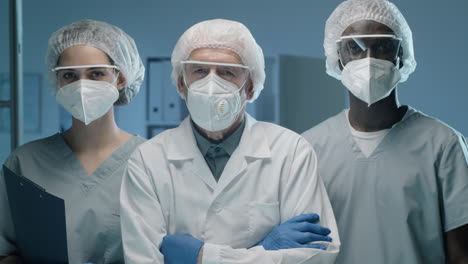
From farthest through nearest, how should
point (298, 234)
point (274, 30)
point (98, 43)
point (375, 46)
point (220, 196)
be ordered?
point (274, 30), point (98, 43), point (375, 46), point (220, 196), point (298, 234)

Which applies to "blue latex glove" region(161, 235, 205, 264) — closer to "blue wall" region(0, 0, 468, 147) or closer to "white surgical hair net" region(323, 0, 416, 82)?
"white surgical hair net" region(323, 0, 416, 82)

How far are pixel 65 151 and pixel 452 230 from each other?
1.20 m

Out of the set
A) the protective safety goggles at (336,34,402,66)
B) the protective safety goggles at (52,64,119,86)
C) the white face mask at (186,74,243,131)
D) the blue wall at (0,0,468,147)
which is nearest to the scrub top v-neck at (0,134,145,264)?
the protective safety goggles at (52,64,119,86)

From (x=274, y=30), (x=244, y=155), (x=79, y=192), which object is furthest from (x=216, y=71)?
(x=274, y=30)

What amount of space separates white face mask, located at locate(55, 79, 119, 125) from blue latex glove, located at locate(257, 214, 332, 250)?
2.19 feet

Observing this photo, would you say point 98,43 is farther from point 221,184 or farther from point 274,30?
point 274,30

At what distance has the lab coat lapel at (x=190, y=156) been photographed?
142 cm

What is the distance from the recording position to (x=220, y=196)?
139cm

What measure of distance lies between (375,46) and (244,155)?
1.68ft

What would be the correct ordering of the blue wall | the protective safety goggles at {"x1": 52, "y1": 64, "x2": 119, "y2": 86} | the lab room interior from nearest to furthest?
the lab room interior, the protective safety goggles at {"x1": 52, "y1": 64, "x2": 119, "y2": 86}, the blue wall

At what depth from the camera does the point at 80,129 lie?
65.4 inches

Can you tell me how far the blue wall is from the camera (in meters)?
3.46

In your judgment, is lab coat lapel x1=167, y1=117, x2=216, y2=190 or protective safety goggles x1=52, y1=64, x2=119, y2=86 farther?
protective safety goggles x1=52, y1=64, x2=119, y2=86

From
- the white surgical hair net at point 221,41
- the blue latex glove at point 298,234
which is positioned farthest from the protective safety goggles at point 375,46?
the blue latex glove at point 298,234
